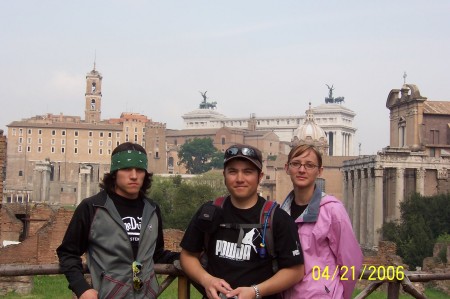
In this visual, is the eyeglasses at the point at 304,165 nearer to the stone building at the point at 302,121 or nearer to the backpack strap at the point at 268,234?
the backpack strap at the point at 268,234

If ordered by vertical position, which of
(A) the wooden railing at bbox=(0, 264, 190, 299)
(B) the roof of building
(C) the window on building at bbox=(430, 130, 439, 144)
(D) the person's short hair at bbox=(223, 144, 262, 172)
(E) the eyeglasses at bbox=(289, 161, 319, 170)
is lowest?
(A) the wooden railing at bbox=(0, 264, 190, 299)

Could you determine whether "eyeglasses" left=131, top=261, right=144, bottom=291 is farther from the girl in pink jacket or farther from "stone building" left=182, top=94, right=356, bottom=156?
"stone building" left=182, top=94, right=356, bottom=156

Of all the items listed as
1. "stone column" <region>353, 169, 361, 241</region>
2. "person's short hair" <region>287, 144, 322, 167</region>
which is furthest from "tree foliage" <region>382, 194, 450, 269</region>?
"person's short hair" <region>287, 144, 322, 167</region>

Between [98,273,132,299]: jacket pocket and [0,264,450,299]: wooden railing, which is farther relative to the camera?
[0,264,450,299]: wooden railing

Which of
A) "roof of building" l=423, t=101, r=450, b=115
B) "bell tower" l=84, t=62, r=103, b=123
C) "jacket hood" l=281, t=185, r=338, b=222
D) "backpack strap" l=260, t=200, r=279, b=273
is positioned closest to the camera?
"backpack strap" l=260, t=200, r=279, b=273

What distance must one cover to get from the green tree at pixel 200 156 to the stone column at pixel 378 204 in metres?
50.9

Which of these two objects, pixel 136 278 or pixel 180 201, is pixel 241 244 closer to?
pixel 136 278

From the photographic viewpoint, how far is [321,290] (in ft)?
13.4

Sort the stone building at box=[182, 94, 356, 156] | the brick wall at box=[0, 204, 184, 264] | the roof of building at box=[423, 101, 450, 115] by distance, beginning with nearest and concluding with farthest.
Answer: the brick wall at box=[0, 204, 184, 264]
the roof of building at box=[423, 101, 450, 115]
the stone building at box=[182, 94, 356, 156]

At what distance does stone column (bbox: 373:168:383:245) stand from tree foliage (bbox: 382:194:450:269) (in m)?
1.98

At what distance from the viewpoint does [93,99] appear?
104m

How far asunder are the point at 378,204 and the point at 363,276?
1642 inches

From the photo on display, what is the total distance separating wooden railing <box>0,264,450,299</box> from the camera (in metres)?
4.28

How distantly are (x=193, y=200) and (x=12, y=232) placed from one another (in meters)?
22.7
